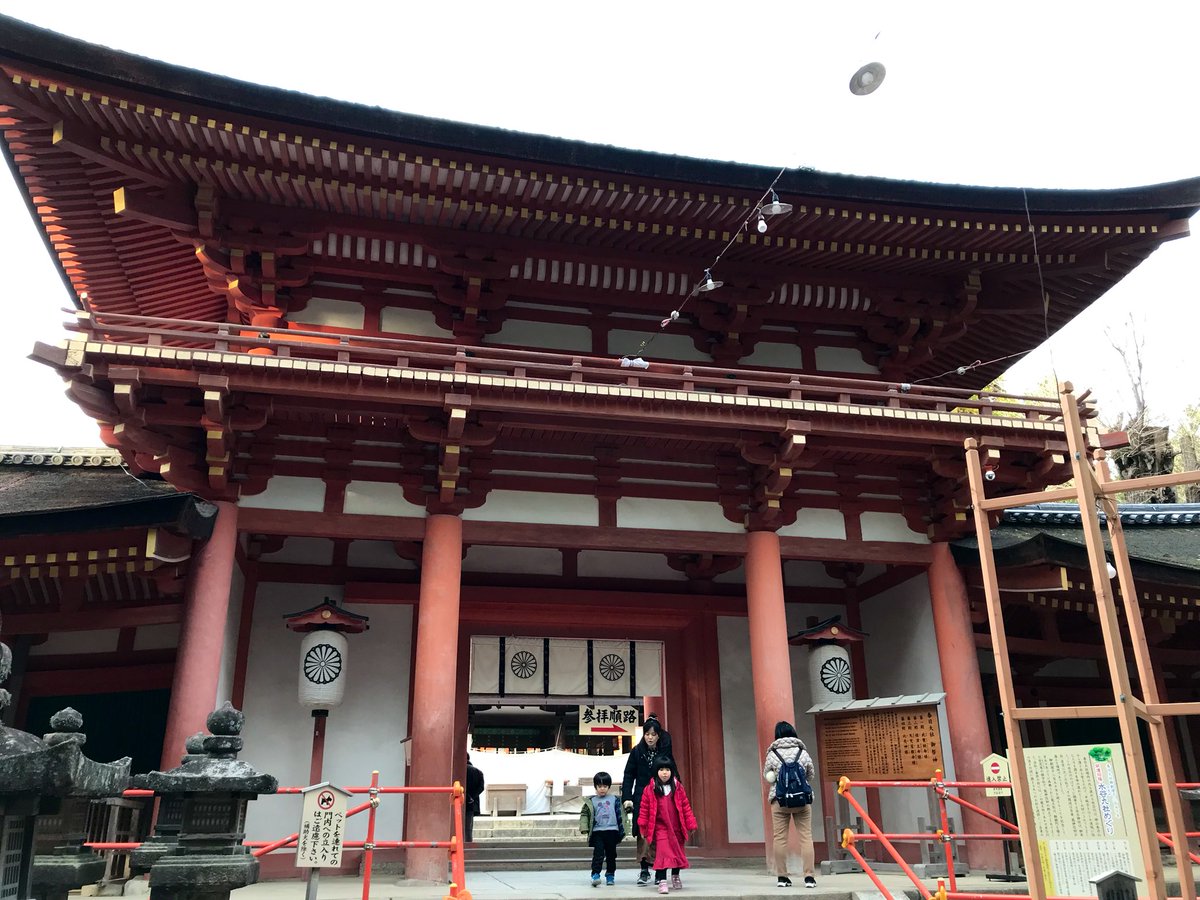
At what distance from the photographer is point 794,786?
827cm

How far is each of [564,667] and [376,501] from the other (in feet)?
13.1

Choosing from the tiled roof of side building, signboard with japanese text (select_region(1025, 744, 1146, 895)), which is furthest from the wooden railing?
signboard with japanese text (select_region(1025, 744, 1146, 895))

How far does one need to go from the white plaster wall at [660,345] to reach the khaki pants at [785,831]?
5.45 metres

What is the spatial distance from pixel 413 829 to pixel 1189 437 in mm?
28555

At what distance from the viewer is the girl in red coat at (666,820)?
7766 mm

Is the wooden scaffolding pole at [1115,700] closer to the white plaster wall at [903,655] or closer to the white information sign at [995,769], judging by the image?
the white information sign at [995,769]

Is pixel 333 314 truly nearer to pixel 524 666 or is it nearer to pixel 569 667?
pixel 524 666

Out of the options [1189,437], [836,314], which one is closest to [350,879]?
[836,314]

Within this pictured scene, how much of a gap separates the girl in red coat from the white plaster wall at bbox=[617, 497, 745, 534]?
2.92 metres

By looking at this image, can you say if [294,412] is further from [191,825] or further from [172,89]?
[191,825]

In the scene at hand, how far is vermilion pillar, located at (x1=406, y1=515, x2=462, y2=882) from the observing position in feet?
27.5

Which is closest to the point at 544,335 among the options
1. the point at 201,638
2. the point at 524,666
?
the point at 524,666

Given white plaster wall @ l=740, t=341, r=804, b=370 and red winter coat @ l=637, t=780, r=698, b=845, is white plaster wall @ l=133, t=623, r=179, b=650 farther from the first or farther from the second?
Answer: white plaster wall @ l=740, t=341, r=804, b=370

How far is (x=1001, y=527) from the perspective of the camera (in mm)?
12758
